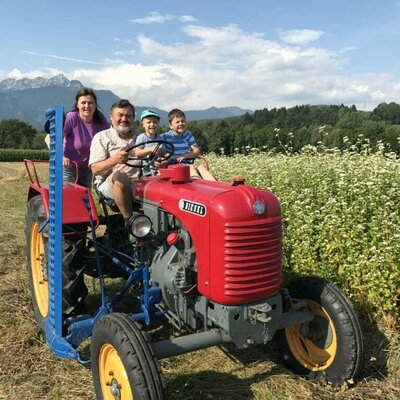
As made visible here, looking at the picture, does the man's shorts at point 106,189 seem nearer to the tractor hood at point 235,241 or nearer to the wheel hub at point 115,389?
the tractor hood at point 235,241

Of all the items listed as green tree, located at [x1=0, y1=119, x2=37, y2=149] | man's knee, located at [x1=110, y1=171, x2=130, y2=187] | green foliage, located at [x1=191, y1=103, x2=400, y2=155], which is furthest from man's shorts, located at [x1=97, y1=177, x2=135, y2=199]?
green tree, located at [x1=0, y1=119, x2=37, y2=149]

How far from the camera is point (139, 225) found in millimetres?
2867

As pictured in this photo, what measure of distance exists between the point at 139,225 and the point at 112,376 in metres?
0.93

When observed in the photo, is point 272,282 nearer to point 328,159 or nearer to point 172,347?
point 172,347

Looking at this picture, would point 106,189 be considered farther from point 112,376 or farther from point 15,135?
point 15,135

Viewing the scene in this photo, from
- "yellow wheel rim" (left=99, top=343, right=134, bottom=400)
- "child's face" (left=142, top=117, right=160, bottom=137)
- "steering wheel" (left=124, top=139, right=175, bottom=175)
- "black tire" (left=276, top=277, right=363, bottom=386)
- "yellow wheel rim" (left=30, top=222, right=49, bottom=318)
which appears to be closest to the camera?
"yellow wheel rim" (left=99, top=343, right=134, bottom=400)

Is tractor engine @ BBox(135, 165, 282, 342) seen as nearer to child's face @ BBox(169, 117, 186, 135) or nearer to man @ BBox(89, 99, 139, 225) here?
man @ BBox(89, 99, 139, 225)

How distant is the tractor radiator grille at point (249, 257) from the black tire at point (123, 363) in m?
0.56

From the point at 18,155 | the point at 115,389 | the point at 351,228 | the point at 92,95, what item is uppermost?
the point at 92,95

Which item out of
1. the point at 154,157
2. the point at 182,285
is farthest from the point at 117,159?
the point at 182,285

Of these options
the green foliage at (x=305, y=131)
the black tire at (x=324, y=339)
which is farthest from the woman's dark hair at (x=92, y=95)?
the green foliage at (x=305, y=131)

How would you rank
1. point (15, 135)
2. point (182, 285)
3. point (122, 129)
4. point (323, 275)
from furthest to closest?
point (15, 135), point (323, 275), point (122, 129), point (182, 285)

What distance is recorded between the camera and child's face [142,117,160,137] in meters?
4.36

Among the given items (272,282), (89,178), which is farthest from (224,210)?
(89,178)
